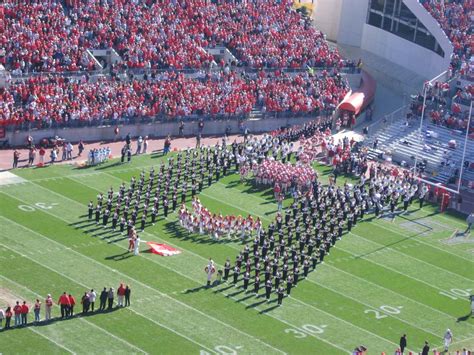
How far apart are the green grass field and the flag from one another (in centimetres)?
29

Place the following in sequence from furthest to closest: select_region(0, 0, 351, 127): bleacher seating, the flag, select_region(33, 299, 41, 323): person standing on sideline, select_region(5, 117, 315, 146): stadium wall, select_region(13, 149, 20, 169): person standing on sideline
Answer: select_region(0, 0, 351, 127): bleacher seating
select_region(5, 117, 315, 146): stadium wall
select_region(13, 149, 20, 169): person standing on sideline
the flag
select_region(33, 299, 41, 323): person standing on sideline

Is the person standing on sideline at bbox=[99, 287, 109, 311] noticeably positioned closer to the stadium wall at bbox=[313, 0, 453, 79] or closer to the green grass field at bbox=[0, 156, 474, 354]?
the green grass field at bbox=[0, 156, 474, 354]

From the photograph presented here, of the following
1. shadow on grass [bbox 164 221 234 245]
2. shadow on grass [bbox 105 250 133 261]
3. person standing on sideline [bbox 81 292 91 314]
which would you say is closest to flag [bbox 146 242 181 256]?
shadow on grass [bbox 105 250 133 261]

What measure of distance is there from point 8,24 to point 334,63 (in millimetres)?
17836

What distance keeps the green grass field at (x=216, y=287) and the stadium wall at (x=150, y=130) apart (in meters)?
4.17

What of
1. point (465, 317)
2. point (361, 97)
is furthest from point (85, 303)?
point (361, 97)

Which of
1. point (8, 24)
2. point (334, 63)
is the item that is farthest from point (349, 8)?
point (8, 24)

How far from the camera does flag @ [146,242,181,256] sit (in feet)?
133

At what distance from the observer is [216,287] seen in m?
38.2

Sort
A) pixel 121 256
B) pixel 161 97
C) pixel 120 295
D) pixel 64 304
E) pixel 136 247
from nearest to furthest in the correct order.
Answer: pixel 64 304
pixel 120 295
pixel 121 256
pixel 136 247
pixel 161 97

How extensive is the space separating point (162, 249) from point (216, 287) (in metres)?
3.37

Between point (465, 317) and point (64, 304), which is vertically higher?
point (64, 304)

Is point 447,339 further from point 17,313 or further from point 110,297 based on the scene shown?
point 17,313

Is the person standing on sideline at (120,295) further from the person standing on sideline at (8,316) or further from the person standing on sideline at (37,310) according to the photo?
the person standing on sideline at (8,316)
